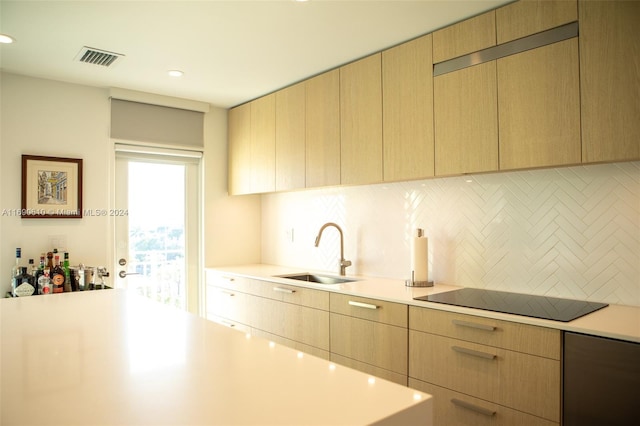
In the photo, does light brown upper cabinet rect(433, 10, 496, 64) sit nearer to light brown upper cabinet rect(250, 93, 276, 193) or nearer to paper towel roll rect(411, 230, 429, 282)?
paper towel roll rect(411, 230, 429, 282)

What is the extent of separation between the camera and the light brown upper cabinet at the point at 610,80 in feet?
5.82

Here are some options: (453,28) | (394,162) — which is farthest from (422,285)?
(453,28)

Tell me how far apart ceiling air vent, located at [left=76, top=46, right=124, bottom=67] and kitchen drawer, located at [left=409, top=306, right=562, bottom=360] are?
2.47m

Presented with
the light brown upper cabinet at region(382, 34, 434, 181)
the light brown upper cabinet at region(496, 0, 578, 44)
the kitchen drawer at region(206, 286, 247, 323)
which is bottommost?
the kitchen drawer at region(206, 286, 247, 323)

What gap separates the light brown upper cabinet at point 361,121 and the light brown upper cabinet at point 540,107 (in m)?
0.81

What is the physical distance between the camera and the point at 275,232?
4.30 m

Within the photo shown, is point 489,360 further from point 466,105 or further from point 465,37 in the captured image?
point 465,37

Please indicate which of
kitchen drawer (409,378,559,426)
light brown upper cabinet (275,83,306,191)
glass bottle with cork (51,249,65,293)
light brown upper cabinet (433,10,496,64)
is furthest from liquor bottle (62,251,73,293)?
light brown upper cabinet (433,10,496,64)

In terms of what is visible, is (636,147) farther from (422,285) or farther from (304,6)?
(304,6)

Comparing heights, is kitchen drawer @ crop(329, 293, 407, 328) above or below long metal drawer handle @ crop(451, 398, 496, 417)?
above

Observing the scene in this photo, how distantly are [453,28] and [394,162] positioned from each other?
81cm

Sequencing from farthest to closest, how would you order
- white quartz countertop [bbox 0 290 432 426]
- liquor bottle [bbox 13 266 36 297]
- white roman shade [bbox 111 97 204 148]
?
white roman shade [bbox 111 97 204 148] → liquor bottle [bbox 13 266 36 297] → white quartz countertop [bbox 0 290 432 426]

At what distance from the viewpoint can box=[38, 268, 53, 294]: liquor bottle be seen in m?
2.99

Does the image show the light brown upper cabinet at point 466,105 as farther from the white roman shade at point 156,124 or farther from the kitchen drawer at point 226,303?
the white roman shade at point 156,124
